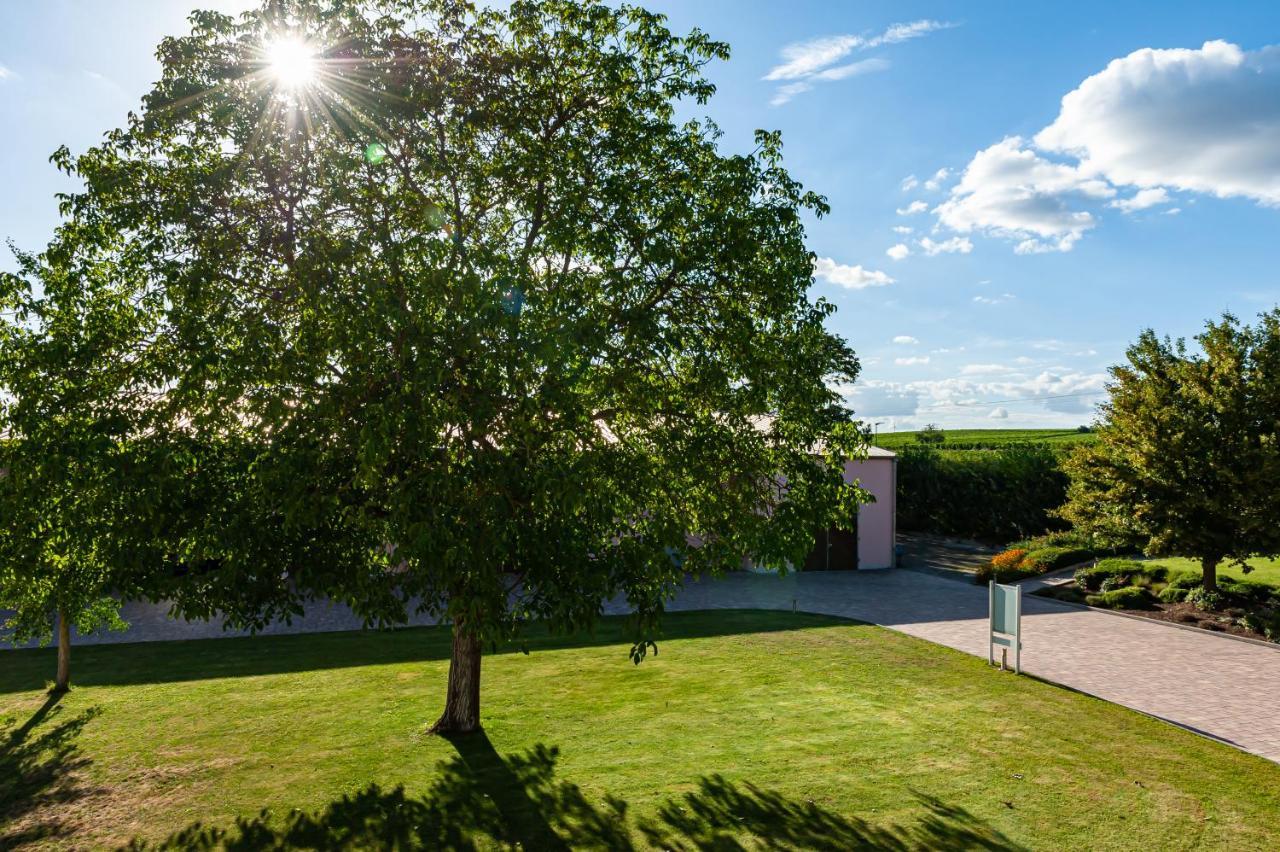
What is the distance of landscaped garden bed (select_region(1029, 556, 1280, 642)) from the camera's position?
58.9 ft

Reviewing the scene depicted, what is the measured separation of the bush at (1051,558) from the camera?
2597cm

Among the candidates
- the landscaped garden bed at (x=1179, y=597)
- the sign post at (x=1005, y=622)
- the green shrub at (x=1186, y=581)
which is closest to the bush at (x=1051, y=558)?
the landscaped garden bed at (x=1179, y=597)

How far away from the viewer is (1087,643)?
55.1 ft

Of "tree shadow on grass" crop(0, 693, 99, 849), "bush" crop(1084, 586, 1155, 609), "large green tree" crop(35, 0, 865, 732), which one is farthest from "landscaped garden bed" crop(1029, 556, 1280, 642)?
"tree shadow on grass" crop(0, 693, 99, 849)

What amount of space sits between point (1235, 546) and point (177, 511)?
21.6 meters

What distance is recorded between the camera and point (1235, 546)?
18656mm

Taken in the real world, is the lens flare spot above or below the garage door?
above

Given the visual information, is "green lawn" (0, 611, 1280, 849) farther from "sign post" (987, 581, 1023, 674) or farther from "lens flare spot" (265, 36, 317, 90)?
"lens flare spot" (265, 36, 317, 90)

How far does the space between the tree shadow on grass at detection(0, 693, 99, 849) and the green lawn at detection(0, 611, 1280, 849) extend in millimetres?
33

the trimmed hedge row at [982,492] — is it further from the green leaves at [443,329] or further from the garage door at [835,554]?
the green leaves at [443,329]

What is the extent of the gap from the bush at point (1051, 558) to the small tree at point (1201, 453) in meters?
5.19

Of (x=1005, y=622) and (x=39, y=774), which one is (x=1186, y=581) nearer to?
(x=1005, y=622)

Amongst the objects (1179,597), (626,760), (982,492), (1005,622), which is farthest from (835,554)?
(626,760)

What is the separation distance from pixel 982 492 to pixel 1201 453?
17833 millimetres
